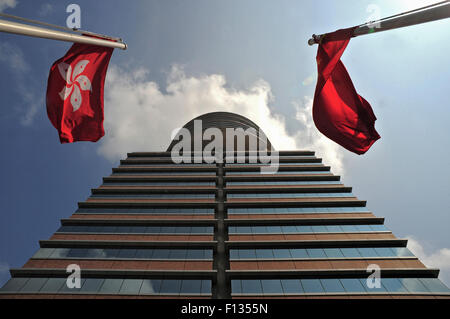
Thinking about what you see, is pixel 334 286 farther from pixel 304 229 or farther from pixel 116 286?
pixel 116 286

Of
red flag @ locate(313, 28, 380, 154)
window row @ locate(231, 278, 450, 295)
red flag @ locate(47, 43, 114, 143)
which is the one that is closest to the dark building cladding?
window row @ locate(231, 278, 450, 295)

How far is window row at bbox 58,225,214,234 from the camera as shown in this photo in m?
28.9

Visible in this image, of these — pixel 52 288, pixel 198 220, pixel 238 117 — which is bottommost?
pixel 52 288

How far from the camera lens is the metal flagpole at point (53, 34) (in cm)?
742

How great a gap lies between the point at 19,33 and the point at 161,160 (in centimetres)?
3902

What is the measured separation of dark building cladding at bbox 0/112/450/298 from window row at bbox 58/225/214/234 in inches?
4.8

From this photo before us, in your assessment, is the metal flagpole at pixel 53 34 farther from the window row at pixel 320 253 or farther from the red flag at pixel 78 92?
the window row at pixel 320 253

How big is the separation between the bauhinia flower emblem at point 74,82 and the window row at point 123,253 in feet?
64.6

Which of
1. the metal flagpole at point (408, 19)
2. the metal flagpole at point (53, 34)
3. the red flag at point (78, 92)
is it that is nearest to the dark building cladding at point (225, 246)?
the red flag at point (78, 92)

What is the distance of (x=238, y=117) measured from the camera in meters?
70.4

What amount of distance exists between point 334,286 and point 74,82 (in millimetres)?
24795
